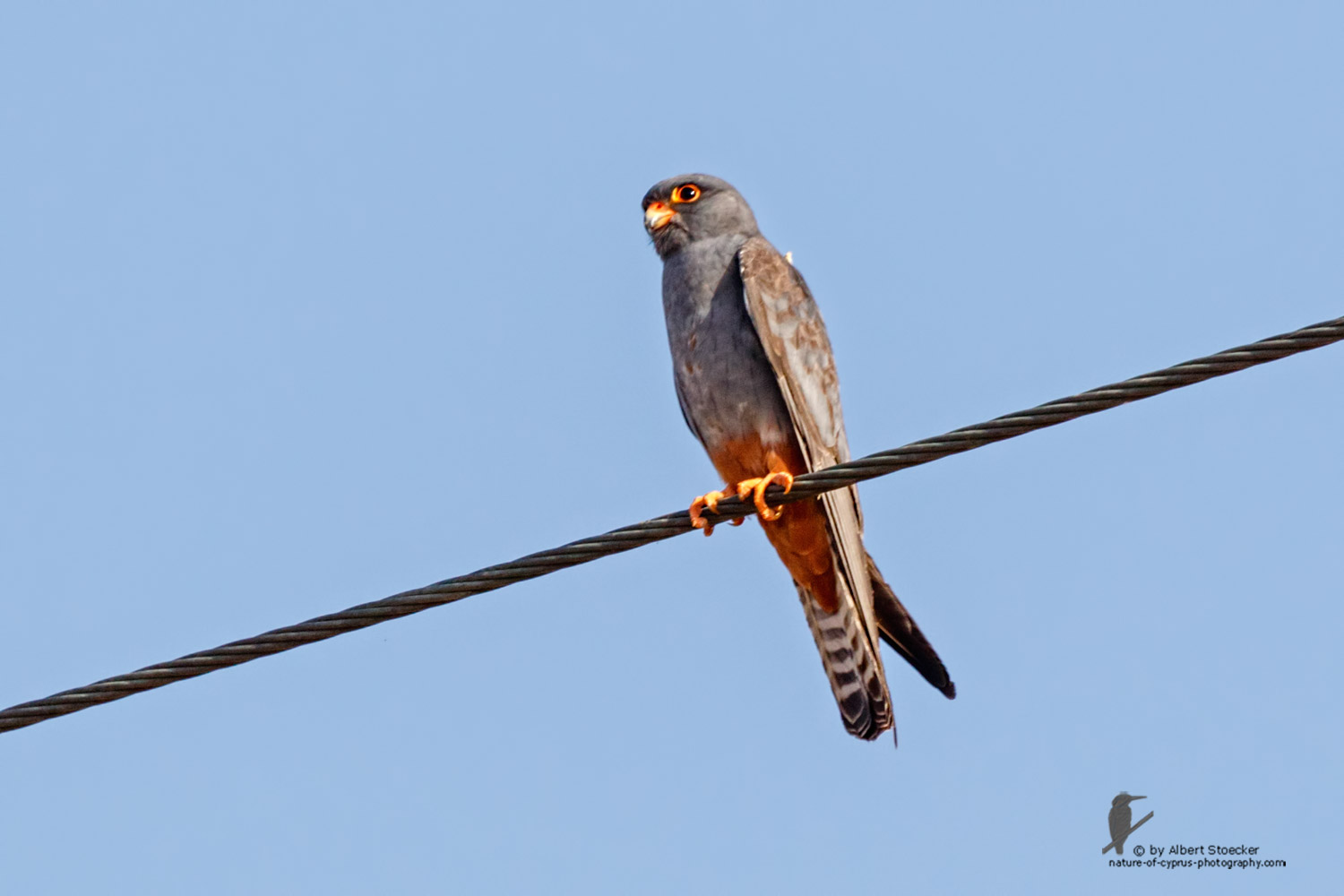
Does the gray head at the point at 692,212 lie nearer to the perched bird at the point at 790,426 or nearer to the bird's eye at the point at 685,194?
the bird's eye at the point at 685,194

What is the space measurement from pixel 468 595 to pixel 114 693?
94cm

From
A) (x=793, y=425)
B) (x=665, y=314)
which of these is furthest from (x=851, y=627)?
(x=665, y=314)

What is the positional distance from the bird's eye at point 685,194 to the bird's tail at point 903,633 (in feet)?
6.57

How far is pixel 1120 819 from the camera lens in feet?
24.5

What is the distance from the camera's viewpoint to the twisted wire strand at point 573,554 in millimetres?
3674

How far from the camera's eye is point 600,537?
4.10 m

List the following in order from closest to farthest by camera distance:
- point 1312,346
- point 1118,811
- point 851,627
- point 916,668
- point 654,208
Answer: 1. point 1312,346
2. point 916,668
3. point 851,627
4. point 654,208
5. point 1118,811

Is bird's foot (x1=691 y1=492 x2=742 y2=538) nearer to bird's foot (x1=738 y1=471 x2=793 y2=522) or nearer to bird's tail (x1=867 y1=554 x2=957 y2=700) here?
bird's foot (x1=738 y1=471 x2=793 y2=522)

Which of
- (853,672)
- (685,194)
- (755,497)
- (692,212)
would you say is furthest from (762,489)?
(685,194)

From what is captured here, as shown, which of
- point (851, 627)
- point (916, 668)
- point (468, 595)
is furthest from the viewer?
point (851, 627)

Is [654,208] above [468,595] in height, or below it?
above

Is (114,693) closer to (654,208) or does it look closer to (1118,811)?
(654,208)

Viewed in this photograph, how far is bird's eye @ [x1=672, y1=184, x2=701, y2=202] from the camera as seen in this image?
6.90 meters

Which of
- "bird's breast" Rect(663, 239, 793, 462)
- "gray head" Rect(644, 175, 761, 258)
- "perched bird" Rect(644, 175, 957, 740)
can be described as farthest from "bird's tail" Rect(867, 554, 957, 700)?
"gray head" Rect(644, 175, 761, 258)
